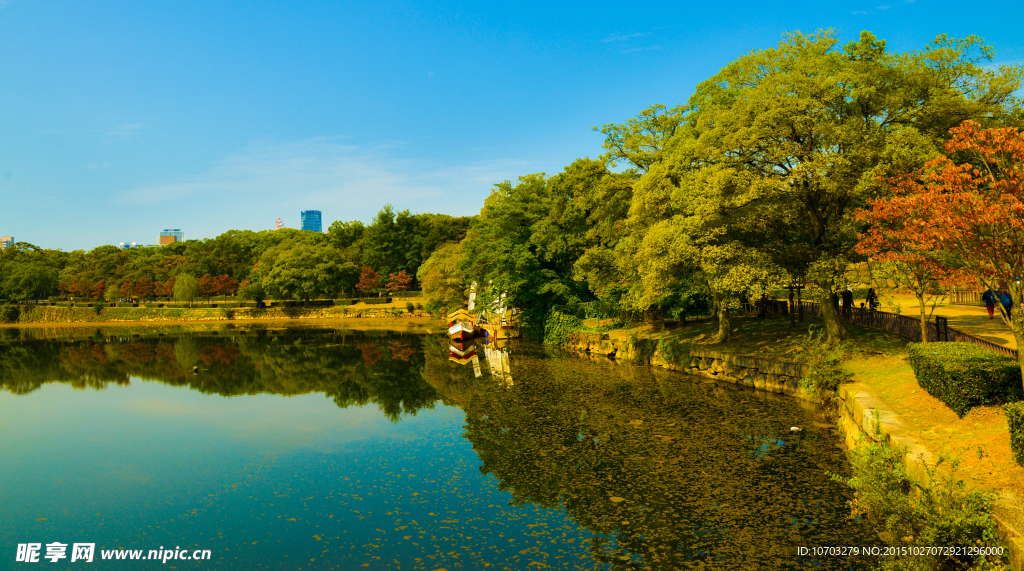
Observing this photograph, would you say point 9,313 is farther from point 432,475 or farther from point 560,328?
point 432,475

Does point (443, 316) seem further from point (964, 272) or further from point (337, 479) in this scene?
point (964, 272)

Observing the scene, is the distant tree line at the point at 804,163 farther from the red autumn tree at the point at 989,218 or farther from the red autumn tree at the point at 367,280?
the red autumn tree at the point at 367,280

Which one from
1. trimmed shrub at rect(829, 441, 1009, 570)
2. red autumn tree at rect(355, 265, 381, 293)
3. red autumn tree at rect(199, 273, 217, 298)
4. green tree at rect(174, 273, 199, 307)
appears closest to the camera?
trimmed shrub at rect(829, 441, 1009, 570)

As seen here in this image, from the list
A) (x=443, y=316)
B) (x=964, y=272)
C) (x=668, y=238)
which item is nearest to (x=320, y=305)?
(x=443, y=316)

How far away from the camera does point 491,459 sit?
14008 mm

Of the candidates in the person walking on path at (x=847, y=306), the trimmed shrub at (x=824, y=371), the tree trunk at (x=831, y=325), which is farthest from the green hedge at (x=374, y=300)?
the trimmed shrub at (x=824, y=371)

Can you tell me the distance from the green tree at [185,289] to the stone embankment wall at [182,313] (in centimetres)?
299

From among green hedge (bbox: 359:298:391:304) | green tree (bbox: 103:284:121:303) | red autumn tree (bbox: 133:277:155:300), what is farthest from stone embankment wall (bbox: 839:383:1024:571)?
green tree (bbox: 103:284:121:303)

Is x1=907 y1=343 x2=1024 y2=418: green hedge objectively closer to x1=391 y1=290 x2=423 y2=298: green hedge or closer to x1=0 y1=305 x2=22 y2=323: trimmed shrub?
x1=391 y1=290 x2=423 y2=298: green hedge

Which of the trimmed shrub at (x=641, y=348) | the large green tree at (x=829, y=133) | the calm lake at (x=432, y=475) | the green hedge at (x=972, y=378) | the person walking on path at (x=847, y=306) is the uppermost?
the large green tree at (x=829, y=133)

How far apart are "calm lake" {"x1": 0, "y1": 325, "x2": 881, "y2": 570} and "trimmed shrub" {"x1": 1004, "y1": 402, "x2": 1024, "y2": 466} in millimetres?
2500

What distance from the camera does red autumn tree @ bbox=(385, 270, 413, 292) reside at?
253ft

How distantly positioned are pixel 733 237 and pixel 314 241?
83.5 meters

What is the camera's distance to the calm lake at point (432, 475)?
30.9ft
